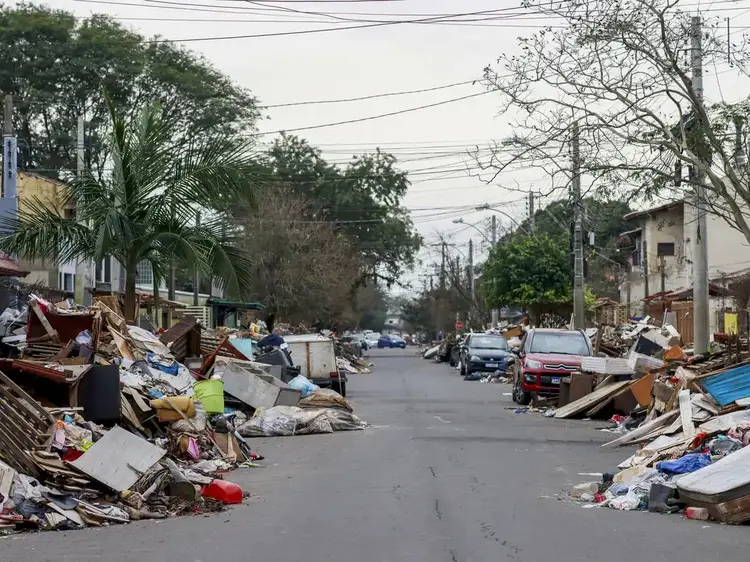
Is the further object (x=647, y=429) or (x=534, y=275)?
(x=534, y=275)

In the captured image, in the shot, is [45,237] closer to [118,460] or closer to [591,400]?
[118,460]

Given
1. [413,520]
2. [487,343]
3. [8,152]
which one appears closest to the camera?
[413,520]

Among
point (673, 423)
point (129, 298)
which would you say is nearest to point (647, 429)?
point (673, 423)

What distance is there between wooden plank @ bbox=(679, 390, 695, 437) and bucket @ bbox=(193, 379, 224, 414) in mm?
7790

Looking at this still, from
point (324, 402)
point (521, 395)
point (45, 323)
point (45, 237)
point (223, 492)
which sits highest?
point (45, 237)

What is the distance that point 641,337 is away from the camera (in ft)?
98.4

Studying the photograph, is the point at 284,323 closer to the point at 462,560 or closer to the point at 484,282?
the point at 484,282

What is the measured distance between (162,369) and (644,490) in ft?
34.7

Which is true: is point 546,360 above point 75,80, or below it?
below

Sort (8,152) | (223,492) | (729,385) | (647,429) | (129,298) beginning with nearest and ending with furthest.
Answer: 1. (223,492)
2. (729,385)
3. (647,429)
4. (129,298)
5. (8,152)

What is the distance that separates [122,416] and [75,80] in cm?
4380

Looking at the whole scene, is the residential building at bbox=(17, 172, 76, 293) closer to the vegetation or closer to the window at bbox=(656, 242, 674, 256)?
the vegetation

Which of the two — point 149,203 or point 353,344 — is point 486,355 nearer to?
point 353,344

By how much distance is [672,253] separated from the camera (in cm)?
5681
